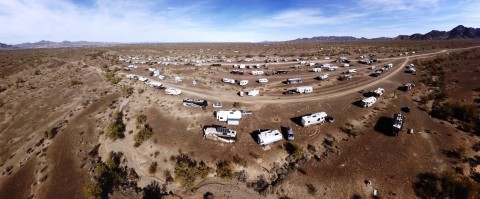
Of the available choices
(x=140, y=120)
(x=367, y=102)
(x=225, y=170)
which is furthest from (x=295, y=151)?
(x=140, y=120)

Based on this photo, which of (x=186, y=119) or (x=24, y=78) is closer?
(x=186, y=119)

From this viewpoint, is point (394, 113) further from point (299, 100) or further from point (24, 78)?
point (24, 78)

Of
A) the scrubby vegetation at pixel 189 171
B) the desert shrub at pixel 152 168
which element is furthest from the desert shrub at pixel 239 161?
the desert shrub at pixel 152 168

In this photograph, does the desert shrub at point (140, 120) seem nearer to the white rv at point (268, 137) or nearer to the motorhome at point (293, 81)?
the white rv at point (268, 137)

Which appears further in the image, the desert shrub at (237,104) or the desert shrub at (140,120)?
the desert shrub at (237,104)

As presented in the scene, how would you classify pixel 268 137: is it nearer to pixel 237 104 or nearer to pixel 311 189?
→ pixel 311 189

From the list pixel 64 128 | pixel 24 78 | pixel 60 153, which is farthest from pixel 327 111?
pixel 24 78

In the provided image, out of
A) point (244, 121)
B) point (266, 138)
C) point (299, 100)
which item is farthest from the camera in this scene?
point (299, 100)
